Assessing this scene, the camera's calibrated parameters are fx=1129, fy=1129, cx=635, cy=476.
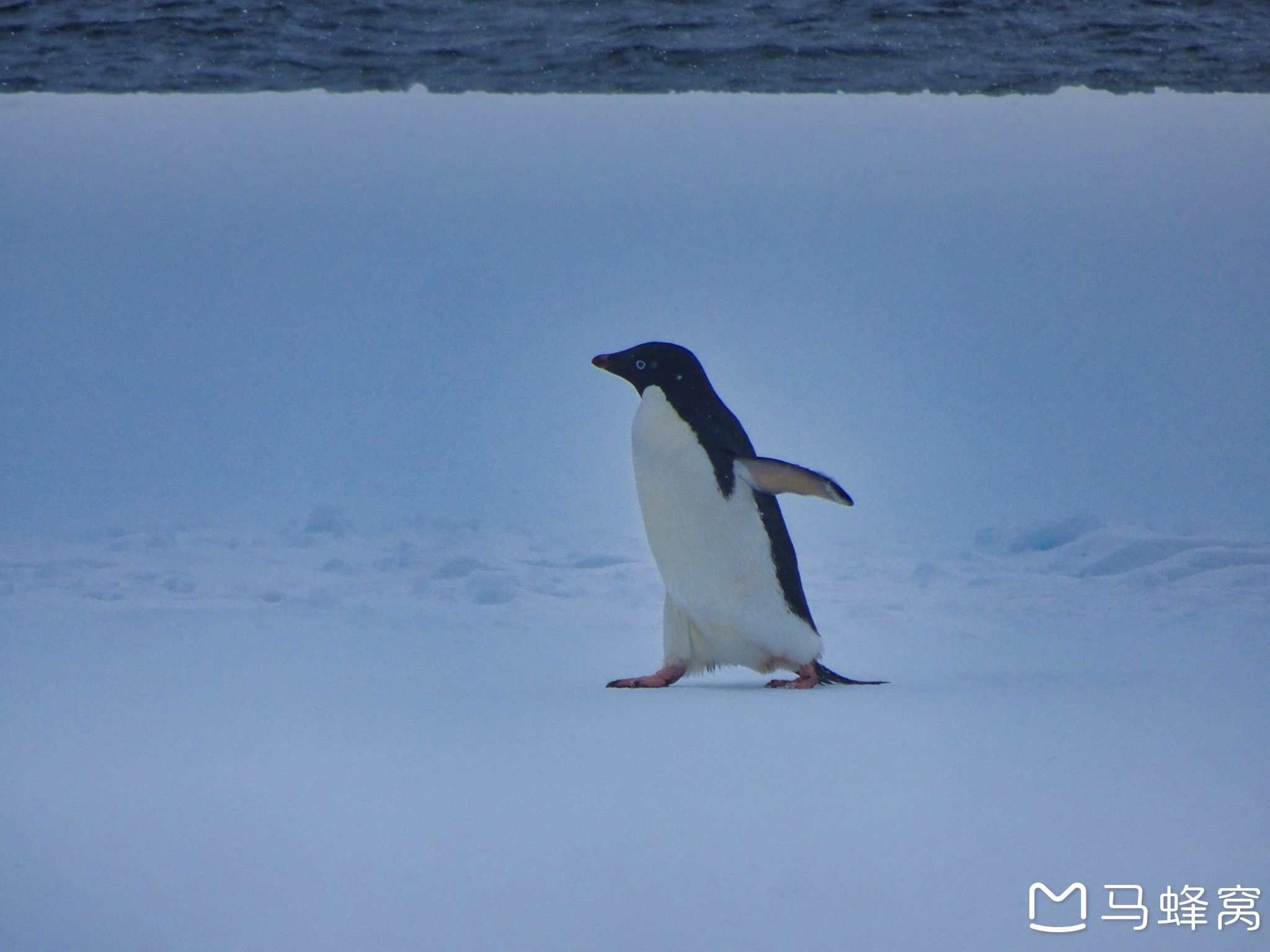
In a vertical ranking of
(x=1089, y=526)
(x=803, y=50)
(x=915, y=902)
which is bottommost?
(x=915, y=902)

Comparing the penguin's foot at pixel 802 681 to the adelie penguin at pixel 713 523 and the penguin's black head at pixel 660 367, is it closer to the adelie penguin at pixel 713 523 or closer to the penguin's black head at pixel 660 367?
the adelie penguin at pixel 713 523

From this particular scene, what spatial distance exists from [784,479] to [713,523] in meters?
0.17

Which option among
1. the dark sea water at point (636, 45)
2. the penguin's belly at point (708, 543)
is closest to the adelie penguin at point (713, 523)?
the penguin's belly at point (708, 543)

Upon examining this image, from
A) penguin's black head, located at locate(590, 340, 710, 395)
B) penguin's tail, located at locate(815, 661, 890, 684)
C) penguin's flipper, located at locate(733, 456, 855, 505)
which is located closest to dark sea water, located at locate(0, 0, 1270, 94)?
penguin's black head, located at locate(590, 340, 710, 395)

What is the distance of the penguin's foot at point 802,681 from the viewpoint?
94.2 inches

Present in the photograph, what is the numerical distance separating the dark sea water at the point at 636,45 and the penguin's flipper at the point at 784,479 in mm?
1356

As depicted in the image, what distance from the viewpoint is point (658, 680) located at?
2.44m

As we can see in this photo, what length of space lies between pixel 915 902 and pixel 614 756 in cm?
57

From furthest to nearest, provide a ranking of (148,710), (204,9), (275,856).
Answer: (204,9), (148,710), (275,856)

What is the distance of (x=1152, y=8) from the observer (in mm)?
3006

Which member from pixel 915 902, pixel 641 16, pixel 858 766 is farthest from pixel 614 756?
pixel 641 16

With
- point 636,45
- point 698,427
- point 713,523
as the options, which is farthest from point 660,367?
point 636,45

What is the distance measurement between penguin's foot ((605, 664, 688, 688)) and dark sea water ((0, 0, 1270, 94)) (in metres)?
1.74

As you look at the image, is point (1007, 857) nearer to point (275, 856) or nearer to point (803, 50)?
point (275, 856)
